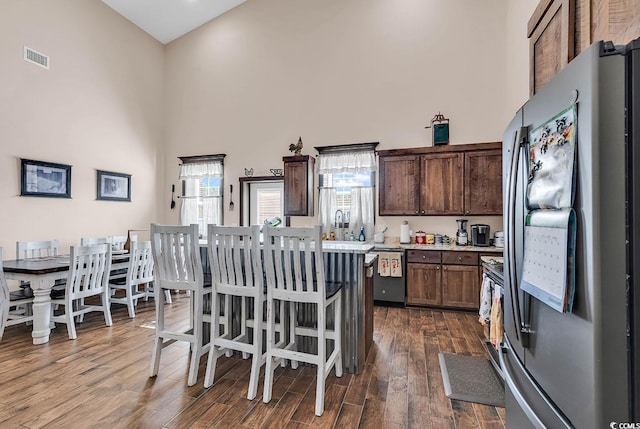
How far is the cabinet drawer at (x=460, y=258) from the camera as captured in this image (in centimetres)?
418

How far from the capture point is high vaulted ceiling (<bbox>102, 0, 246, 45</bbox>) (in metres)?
5.44

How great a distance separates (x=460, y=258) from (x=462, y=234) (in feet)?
1.69

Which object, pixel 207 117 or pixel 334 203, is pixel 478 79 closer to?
pixel 334 203

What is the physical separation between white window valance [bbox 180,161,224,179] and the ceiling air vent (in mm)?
2552

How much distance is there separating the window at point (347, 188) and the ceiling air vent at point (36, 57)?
422 centimetres

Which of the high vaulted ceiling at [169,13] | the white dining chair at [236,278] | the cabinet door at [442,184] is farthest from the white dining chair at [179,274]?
the high vaulted ceiling at [169,13]

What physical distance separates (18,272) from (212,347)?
2.44 m

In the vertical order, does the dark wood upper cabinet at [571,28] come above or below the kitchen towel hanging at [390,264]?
above

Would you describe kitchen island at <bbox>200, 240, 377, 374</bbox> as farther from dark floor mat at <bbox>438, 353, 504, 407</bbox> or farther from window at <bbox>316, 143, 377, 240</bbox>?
window at <bbox>316, 143, 377, 240</bbox>

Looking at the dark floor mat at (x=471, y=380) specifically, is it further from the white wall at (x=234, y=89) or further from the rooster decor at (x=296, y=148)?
the rooster decor at (x=296, y=148)

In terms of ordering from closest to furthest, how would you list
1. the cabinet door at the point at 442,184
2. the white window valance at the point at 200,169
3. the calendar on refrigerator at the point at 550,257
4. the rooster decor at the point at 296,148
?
the calendar on refrigerator at the point at 550,257
the cabinet door at the point at 442,184
the rooster decor at the point at 296,148
the white window valance at the point at 200,169

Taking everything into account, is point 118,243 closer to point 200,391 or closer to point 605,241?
point 200,391

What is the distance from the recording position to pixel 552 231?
90 cm

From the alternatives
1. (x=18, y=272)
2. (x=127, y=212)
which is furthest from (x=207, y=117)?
(x=18, y=272)
